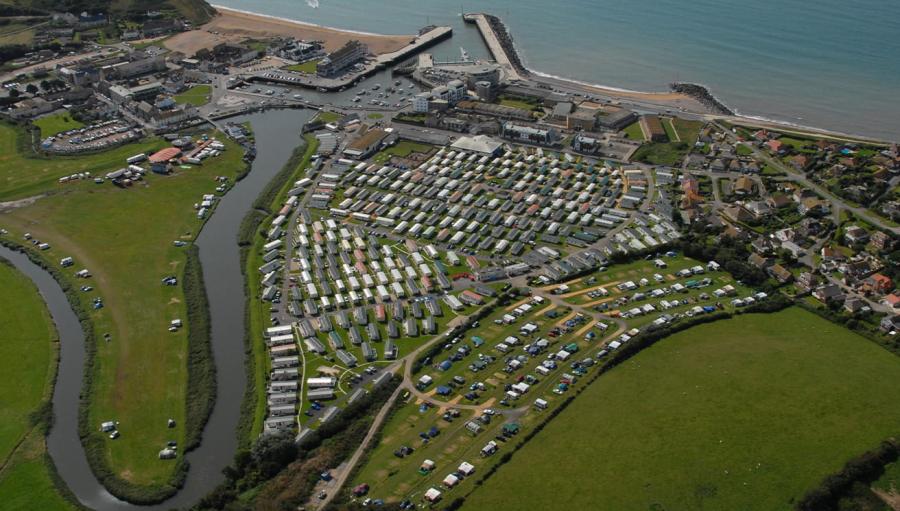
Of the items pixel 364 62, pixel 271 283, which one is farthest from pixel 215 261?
pixel 364 62

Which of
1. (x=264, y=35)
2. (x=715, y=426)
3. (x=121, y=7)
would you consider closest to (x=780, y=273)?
(x=715, y=426)

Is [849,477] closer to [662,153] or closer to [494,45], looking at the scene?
[662,153]

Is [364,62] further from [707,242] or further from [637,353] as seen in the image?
[637,353]

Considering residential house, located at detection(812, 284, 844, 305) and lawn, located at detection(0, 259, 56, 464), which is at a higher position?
residential house, located at detection(812, 284, 844, 305)

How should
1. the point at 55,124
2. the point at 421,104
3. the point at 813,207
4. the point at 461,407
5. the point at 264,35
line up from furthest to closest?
1. the point at 264,35
2. the point at 421,104
3. the point at 55,124
4. the point at 813,207
5. the point at 461,407

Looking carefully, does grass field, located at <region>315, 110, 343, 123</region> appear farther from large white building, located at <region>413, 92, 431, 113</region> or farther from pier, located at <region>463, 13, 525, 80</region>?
pier, located at <region>463, 13, 525, 80</region>

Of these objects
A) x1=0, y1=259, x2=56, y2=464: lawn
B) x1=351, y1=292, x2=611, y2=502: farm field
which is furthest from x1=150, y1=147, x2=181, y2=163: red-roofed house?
x1=351, y1=292, x2=611, y2=502: farm field
